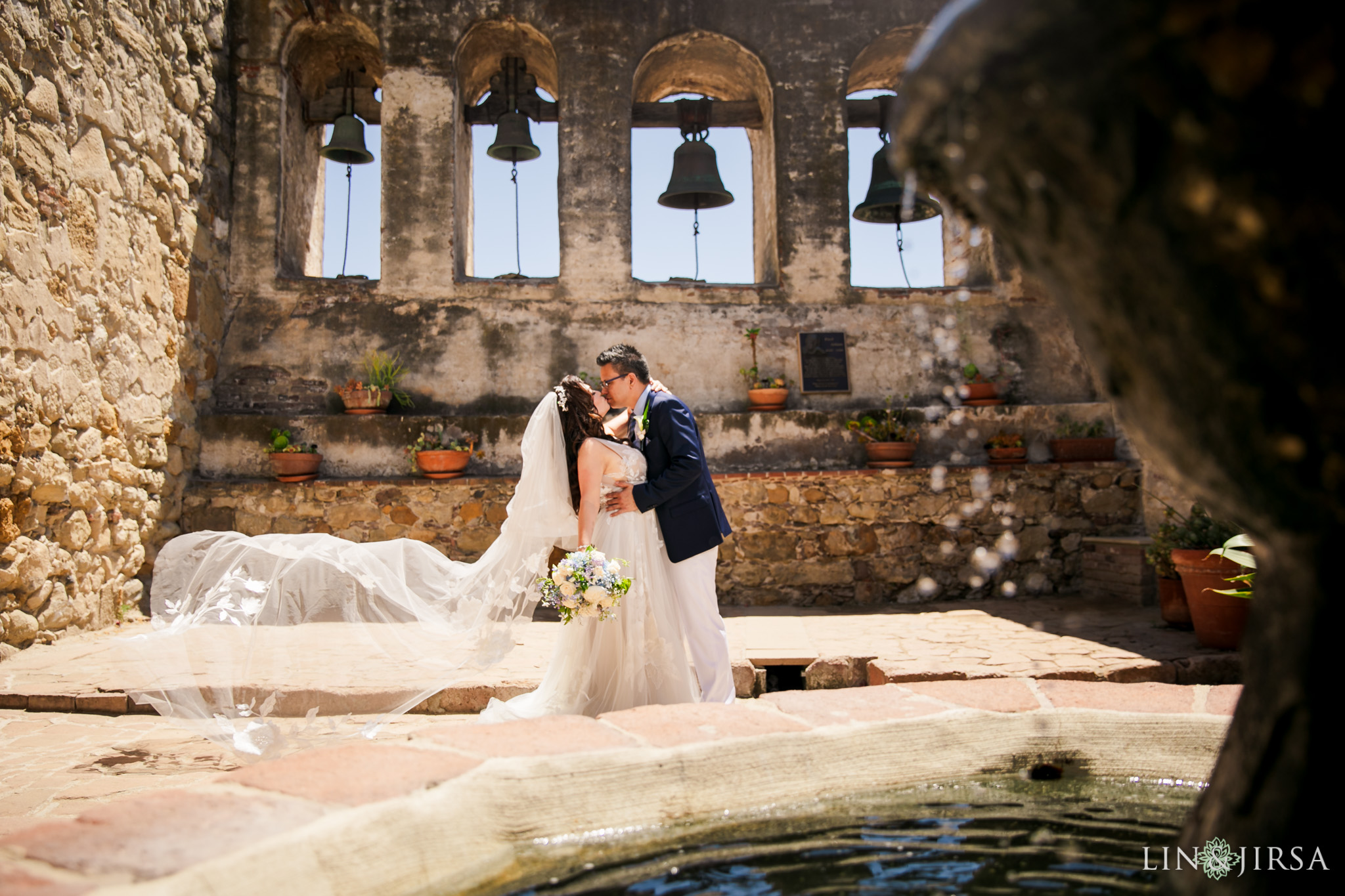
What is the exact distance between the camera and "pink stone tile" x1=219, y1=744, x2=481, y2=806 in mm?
1490

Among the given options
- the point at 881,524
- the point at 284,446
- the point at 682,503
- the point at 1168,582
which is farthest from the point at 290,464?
the point at 1168,582

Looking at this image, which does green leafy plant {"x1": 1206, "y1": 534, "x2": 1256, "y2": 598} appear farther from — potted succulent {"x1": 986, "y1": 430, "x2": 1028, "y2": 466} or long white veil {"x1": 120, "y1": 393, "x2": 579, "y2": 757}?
long white veil {"x1": 120, "y1": 393, "x2": 579, "y2": 757}

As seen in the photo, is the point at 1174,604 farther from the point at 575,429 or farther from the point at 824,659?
the point at 575,429

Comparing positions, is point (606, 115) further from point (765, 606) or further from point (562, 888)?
point (562, 888)

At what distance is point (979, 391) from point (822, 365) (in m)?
1.50

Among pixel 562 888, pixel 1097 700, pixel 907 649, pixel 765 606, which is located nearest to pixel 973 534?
pixel 765 606

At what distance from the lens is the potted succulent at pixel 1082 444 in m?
6.98

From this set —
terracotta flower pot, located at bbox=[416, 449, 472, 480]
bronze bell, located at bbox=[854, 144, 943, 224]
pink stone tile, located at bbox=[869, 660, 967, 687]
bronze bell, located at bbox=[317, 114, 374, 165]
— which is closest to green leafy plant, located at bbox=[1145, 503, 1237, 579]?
pink stone tile, located at bbox=[869, 660, 967, 687]

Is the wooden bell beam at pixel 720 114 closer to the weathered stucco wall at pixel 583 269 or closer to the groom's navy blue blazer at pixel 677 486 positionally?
the weathered stucco wall at pixel 583 269

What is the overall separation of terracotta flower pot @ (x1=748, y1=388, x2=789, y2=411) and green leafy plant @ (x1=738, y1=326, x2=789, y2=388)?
0.24 feet

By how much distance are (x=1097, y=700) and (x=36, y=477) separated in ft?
18.2

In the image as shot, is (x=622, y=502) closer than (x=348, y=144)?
Yes

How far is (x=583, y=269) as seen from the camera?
7.45m

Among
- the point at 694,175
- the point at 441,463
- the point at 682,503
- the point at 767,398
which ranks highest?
the point at 694,175
